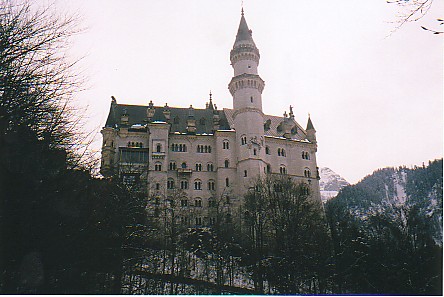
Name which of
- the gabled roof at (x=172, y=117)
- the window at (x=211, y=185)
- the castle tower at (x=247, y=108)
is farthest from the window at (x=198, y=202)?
the gabled roof at (x=172, y=117)

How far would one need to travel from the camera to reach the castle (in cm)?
4562

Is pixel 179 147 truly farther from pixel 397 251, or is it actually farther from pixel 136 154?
pixel 397 251

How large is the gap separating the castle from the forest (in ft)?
55.3

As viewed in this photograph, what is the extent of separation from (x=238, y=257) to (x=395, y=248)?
29.9ft

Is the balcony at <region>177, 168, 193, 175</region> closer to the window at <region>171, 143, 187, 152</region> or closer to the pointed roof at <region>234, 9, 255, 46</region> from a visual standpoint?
the window at <region>171, 143, 187, 152</region>

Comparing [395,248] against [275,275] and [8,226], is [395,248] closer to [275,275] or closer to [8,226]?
[275,275]

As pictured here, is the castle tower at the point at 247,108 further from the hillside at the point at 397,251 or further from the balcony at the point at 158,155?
the hillside at the point at 397,251

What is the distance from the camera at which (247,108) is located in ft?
158

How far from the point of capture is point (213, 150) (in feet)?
161

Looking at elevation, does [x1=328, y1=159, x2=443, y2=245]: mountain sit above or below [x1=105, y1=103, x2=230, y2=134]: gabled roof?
below

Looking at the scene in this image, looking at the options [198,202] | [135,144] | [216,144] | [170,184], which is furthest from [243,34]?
[198,202]

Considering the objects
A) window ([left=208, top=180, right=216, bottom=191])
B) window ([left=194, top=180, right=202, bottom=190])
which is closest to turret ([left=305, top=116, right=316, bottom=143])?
window ([left=208, top=180, right=216, bottom=191])

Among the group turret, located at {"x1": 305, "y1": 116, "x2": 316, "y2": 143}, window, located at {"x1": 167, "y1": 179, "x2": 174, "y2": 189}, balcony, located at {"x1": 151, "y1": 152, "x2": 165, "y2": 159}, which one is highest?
turret, located at {"x1": 305, "y1": 116, "x2": 316, "y2": 143}

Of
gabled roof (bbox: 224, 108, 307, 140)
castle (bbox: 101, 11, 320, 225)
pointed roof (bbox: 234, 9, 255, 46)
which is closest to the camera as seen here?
castle (bbox: 101, 11, 320, 225)
